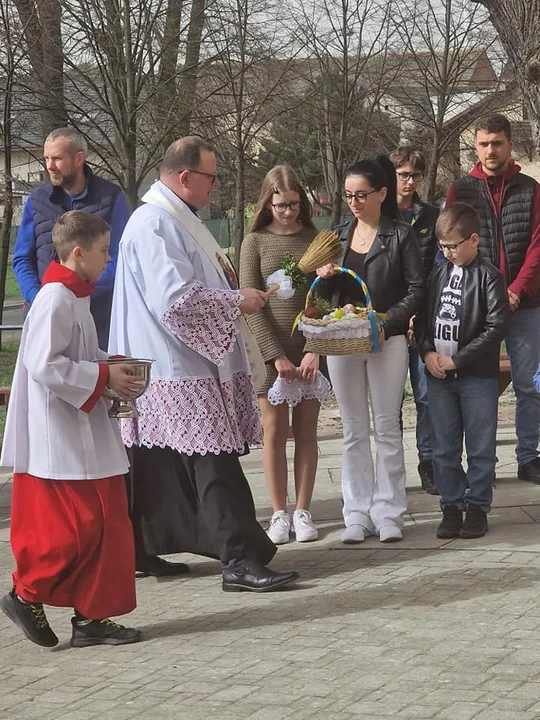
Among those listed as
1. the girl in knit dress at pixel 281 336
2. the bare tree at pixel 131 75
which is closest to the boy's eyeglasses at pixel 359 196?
the girl in knit dress at pixel 281 336

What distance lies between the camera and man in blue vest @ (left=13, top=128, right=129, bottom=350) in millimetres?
6945

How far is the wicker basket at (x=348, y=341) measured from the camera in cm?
612

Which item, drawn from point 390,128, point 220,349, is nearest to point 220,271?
point 220,349

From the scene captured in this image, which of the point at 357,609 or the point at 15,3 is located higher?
the point at 15,3

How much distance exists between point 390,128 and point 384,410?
20971 mm

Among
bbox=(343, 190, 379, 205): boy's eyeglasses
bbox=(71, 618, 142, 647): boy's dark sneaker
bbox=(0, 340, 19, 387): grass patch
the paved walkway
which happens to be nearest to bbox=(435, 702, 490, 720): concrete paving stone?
the paved walkway

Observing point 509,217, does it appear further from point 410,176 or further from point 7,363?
point 7,363

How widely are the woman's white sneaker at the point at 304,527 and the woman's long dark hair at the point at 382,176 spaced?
5.41 ft

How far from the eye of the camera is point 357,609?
524 centimetres

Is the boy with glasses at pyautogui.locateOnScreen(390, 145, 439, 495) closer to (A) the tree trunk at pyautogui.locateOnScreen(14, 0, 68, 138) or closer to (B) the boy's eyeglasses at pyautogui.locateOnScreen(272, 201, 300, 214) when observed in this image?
(B) the boy's eyeglasses at pyautogui.locateOnScreen(272, 201, 300, 214)

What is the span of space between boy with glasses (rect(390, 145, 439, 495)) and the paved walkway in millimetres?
1257

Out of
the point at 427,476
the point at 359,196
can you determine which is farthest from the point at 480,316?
the point at 427,476

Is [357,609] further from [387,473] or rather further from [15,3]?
[15,3]

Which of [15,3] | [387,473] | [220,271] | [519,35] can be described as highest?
[15,3]
